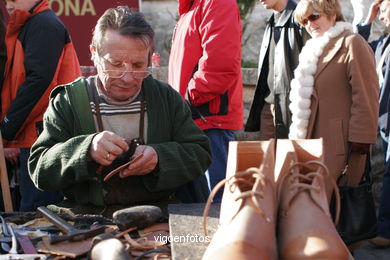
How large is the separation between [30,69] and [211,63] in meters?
1.18

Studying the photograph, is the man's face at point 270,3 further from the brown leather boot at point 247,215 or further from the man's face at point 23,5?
the brown leather boot at point 247,215

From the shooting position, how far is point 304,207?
4.92 ft

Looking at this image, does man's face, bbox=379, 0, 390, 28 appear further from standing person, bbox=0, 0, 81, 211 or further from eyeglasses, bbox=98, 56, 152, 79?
eyeglasses, bbox=98, 56, 152, 79

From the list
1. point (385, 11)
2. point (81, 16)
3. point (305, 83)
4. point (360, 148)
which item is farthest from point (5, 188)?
point (81, 16)

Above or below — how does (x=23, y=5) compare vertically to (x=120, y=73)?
above

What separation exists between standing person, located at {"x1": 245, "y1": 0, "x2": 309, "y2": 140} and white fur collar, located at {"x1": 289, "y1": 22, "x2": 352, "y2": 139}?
1.13ft

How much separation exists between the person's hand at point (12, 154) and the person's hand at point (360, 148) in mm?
2230

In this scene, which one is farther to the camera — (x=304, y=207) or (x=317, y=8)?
(x=317, y=8)

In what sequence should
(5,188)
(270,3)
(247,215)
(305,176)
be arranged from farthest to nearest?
(270,3) < (5,188) < (305,176) < (247,215)

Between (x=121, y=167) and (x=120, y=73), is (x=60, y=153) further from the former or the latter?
(x=120, y=73)

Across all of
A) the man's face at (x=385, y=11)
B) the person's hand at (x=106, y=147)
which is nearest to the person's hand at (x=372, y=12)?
the man's face at (x=385, y=11)

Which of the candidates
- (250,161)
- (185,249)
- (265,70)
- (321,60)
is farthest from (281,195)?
(265,70)

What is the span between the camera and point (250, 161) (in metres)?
1.75

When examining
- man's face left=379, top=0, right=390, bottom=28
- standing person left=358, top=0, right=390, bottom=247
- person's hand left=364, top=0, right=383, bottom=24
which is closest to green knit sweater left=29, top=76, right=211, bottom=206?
standing person left=358, top=0, right=390, bottom=247
